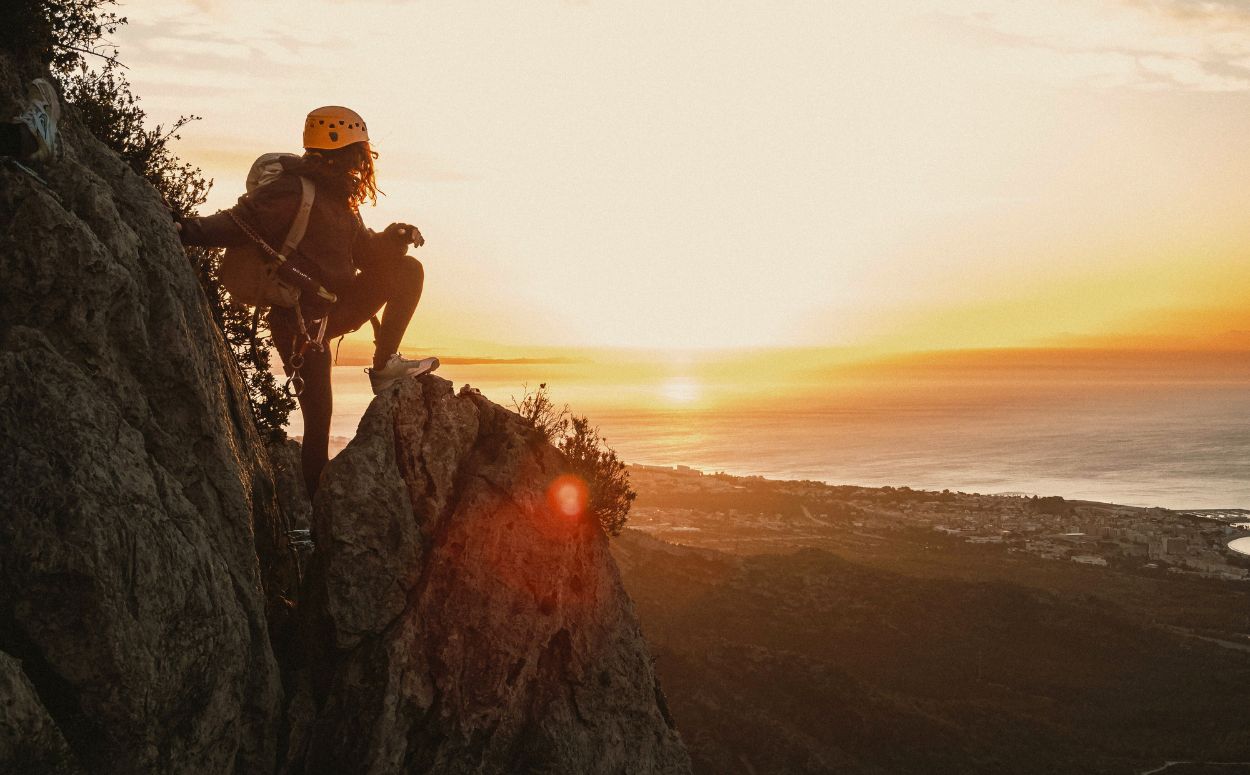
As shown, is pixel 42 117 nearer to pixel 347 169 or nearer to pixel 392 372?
pixel 347 169

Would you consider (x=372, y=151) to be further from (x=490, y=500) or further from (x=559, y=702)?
(x=559, y=702)

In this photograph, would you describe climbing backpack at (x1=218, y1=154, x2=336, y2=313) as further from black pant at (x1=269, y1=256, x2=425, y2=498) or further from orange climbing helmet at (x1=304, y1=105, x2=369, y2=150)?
black pant at (x1=269, y1=256, x2=425, y2=498)

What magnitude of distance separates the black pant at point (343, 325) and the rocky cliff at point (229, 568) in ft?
2.16

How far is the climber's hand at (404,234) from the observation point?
35.7 ft

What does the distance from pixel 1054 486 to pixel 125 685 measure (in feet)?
593

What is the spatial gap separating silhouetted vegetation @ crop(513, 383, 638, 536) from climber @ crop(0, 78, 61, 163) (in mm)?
6557

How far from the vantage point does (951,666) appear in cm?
6856

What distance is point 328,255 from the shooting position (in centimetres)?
1009

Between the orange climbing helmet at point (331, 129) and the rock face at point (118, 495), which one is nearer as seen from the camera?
the rock face at point (118, 495)

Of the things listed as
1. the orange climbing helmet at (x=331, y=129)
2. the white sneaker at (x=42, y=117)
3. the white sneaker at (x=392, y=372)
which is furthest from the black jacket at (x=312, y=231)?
the white sneaker at (x=42, y=117)

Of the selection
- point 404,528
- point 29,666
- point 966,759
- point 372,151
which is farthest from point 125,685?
point 966,759

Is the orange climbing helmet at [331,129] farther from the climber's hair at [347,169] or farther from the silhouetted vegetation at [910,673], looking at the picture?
the silhouetted vegetation at [910,673]

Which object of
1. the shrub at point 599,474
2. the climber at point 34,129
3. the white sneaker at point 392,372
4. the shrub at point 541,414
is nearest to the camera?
the climber at point 34,129

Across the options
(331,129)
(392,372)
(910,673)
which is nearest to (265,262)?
(331,129)
